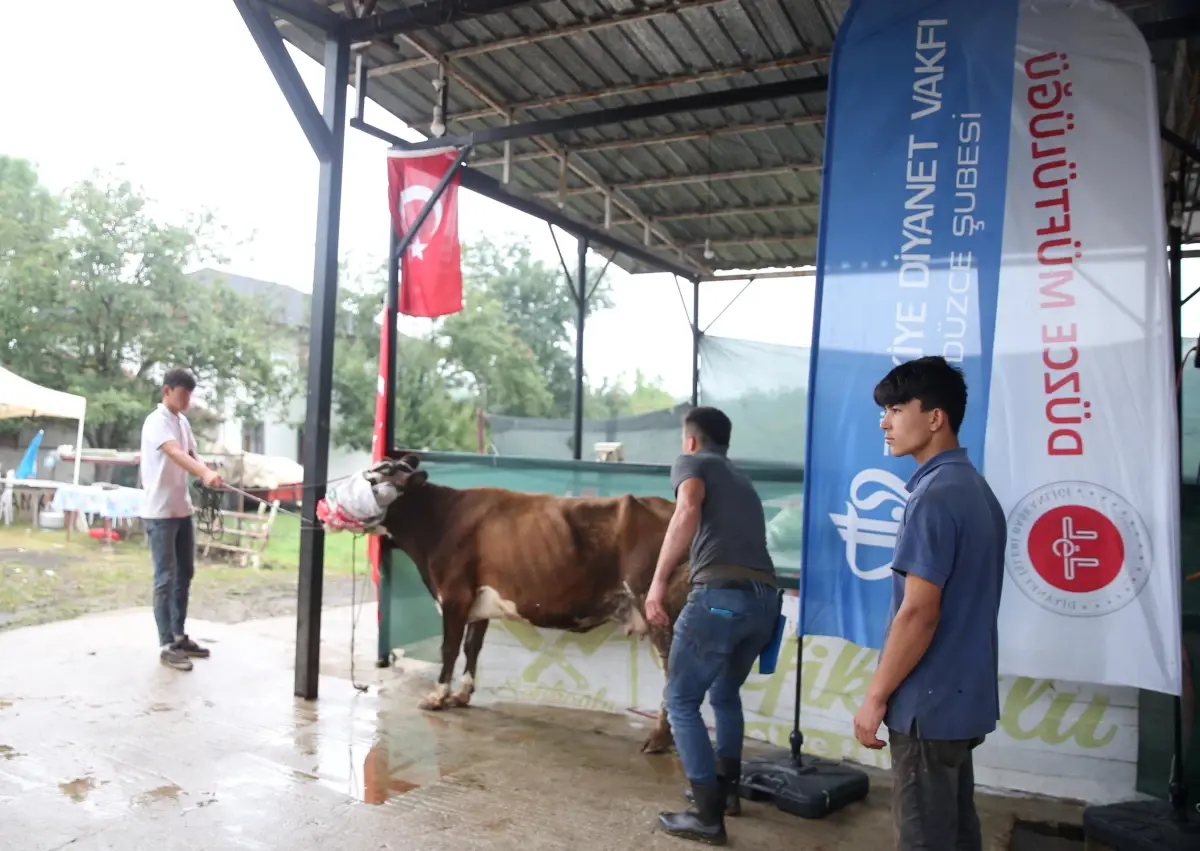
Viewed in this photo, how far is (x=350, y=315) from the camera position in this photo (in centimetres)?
2416

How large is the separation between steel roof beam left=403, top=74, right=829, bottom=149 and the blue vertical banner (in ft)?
2.44

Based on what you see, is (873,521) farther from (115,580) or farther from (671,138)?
(115,580)

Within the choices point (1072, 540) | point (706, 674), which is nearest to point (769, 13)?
point (1072, 540)

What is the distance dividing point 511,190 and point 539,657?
3775 millimetres

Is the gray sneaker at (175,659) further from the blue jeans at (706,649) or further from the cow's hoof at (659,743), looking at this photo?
the blue jeans at (706,649)

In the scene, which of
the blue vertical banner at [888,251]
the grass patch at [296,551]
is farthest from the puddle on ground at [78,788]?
the grass patch at [296,551]

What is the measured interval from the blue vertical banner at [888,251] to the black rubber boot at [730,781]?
674mm

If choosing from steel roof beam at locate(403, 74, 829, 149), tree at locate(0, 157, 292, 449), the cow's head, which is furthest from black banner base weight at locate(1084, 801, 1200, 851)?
tree at locate(0, 157, 292, 449)

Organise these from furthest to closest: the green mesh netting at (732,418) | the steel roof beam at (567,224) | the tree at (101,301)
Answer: the tree at (101,301), the green mesh netting at (732,418), the steel roof beam at (567,224)

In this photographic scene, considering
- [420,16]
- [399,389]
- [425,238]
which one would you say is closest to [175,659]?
[425,238]

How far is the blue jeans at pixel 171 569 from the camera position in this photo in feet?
19.2

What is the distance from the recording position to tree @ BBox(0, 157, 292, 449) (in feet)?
56.7

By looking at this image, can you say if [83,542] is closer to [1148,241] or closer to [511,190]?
[511,190]

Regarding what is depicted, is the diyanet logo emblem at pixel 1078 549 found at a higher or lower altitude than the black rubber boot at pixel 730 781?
higher
